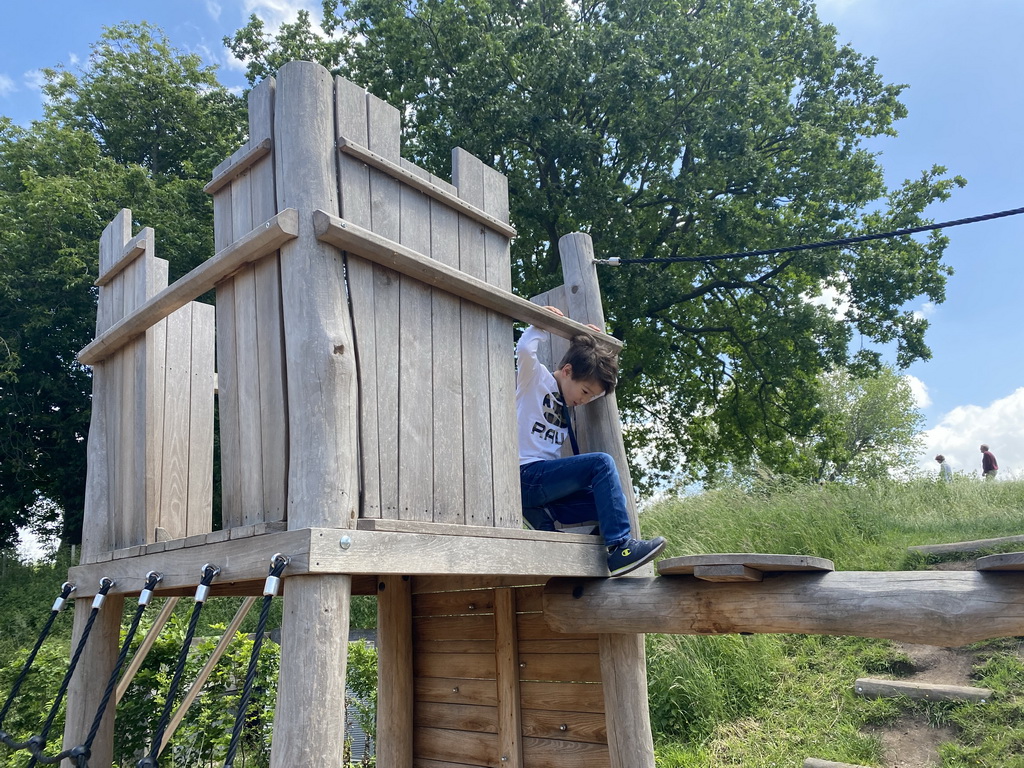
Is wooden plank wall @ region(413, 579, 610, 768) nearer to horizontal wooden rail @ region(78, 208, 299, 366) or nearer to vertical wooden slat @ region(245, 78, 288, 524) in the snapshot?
vertical wooden slat @ region(245, 78, 288, 524)

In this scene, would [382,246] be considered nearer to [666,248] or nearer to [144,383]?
[144,383]

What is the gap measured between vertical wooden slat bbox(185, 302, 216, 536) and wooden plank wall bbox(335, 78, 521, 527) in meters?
1.51

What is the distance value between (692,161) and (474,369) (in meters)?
12.5

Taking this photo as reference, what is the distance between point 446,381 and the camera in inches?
131

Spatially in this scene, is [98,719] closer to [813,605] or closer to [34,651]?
[34,651]

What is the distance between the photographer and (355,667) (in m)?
6.89

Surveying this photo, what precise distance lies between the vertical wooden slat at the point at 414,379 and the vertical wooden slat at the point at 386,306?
3 centimetres

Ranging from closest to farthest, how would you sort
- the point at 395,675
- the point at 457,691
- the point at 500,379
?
the point at 500,379
the point at 457,691
the point at 395,675

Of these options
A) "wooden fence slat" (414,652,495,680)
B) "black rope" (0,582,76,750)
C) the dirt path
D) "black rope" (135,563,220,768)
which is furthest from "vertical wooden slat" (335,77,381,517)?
the dirt path

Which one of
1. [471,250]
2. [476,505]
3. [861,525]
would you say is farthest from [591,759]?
[861,525]

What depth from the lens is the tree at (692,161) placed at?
45.1ft

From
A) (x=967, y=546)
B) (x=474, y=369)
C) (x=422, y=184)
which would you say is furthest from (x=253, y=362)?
(x=967, y=546)

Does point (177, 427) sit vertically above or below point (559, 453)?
above

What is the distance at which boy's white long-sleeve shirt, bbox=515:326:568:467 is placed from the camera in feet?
13.4
